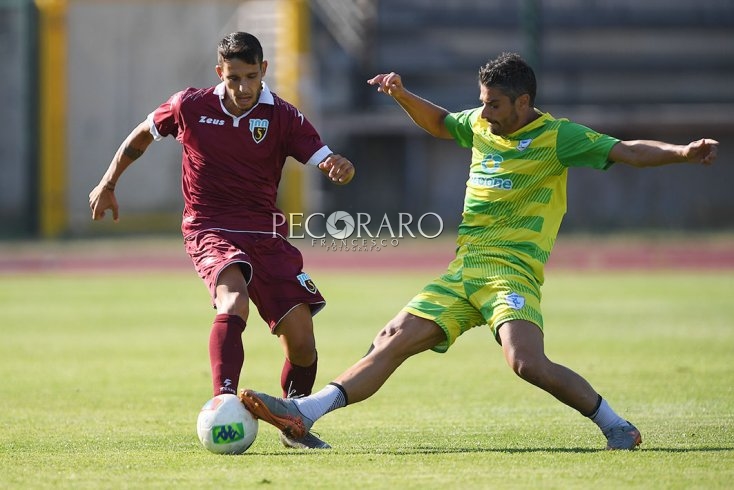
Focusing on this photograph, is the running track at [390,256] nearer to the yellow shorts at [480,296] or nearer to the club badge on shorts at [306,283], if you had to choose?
the club badge on shorts at [306,283]

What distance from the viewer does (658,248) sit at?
23516 mm

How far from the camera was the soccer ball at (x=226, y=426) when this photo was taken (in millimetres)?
6051

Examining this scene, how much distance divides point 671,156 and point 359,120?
23.4 meters

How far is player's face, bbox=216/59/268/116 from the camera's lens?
268 inches

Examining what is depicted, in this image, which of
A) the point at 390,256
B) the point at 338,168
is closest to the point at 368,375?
the point at 338,168

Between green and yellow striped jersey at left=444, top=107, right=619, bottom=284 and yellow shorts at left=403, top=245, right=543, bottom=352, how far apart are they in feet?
0.21

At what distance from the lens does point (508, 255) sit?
6664mm

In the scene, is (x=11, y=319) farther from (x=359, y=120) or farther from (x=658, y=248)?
(x=359, y=120)

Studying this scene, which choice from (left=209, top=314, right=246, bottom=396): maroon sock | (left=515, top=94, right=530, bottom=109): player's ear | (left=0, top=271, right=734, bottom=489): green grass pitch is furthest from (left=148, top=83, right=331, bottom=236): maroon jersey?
(left=0, top=271, right=734, bottom=489): green grass pitch

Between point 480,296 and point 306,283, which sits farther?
point 306,283

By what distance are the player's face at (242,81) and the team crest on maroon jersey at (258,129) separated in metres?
0.10

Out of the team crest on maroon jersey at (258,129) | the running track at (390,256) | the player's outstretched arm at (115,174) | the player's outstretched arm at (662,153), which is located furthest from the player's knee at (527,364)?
the running track at (390,256)

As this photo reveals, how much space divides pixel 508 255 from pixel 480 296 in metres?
0.28

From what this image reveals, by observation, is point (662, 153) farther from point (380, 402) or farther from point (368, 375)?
point (380, 402)
